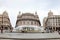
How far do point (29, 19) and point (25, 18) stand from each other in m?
2.93

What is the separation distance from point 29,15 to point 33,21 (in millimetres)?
5588

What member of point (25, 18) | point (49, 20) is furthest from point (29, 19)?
point (49, 20)

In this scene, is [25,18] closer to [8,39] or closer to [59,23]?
[59,23]

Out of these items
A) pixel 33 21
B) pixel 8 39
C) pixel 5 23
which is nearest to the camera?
pixel 8 39

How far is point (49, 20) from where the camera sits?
4365 inches

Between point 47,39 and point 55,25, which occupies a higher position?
point 47,39

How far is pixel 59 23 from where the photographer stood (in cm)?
10994

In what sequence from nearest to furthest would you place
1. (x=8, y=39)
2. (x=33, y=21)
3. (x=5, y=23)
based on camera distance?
(x=8, y=39), (x=5, y=23), (x=33, y=21)

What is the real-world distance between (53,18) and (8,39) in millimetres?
107866

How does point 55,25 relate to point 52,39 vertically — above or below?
below

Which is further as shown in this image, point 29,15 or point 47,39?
point 29,15

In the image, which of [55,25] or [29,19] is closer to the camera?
[55,25]

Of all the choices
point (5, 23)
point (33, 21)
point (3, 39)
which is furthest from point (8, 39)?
point (33, 21)

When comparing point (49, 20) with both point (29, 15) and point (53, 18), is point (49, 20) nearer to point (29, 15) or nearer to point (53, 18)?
point (53, 18)
